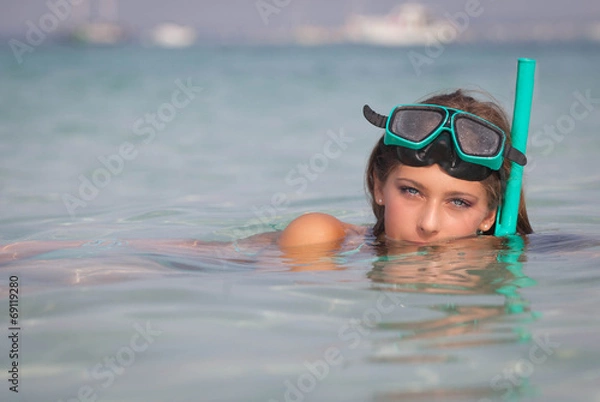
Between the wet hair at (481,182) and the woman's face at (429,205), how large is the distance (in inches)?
3.2

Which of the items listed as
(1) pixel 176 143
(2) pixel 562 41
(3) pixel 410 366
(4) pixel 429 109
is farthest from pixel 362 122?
(2) pixel 562 41

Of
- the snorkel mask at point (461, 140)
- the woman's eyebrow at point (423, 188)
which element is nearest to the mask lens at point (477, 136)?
the snorkel mask at point (461, 140)

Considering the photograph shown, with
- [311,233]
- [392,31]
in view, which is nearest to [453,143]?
[311,233]

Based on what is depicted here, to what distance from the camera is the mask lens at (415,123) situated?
4078 mm

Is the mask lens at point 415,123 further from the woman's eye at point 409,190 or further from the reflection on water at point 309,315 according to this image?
the reflection on water at point 309,315

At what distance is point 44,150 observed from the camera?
9.41 m

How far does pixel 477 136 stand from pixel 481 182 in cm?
24

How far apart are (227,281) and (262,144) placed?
685 cm

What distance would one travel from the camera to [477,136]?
4086mm

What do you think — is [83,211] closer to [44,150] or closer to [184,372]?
[44,150]

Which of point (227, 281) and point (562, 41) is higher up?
point (562, 41)

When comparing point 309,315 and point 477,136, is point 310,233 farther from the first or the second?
point 309,315

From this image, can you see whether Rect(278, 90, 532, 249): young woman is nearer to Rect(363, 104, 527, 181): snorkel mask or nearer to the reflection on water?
Rect(363, 104, 527, 181): snorkel mask

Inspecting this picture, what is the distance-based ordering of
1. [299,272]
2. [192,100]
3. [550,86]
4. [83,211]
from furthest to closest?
[550,86] < [192,100] < [83,211] < [299,272]
